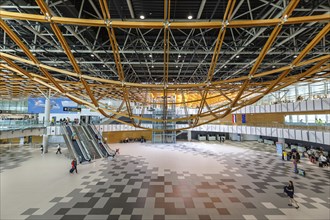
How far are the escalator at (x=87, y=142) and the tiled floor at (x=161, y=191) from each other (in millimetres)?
5036

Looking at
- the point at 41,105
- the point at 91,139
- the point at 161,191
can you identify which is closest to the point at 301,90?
the point at 161,191

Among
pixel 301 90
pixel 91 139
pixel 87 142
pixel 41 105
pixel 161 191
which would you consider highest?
pixel 301 90

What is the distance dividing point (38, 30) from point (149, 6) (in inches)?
375

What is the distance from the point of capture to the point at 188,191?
1516 centimetres

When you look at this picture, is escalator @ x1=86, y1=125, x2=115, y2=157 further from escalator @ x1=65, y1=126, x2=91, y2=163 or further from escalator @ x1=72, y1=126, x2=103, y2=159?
escalator @ x1=65, y1=126, x2=91, y2=163

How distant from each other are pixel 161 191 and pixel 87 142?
21371mm

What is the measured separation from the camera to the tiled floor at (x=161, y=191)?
11617mm

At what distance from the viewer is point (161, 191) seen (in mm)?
15133

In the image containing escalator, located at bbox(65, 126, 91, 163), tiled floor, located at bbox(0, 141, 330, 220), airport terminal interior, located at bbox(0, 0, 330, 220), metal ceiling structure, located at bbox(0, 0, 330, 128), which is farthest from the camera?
escalator, located at bbox(65, 126, 91, 163)

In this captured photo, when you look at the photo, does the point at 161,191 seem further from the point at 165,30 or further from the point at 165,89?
the point at 165,30

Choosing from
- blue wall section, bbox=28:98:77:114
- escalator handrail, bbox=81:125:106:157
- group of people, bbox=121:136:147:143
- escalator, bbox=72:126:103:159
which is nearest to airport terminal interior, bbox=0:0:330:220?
escalator, bbox=72:126:103:159

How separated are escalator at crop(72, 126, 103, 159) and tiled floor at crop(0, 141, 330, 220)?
16.5ft

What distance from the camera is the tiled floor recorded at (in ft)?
38.1

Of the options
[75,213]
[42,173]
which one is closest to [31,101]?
[42,173]
